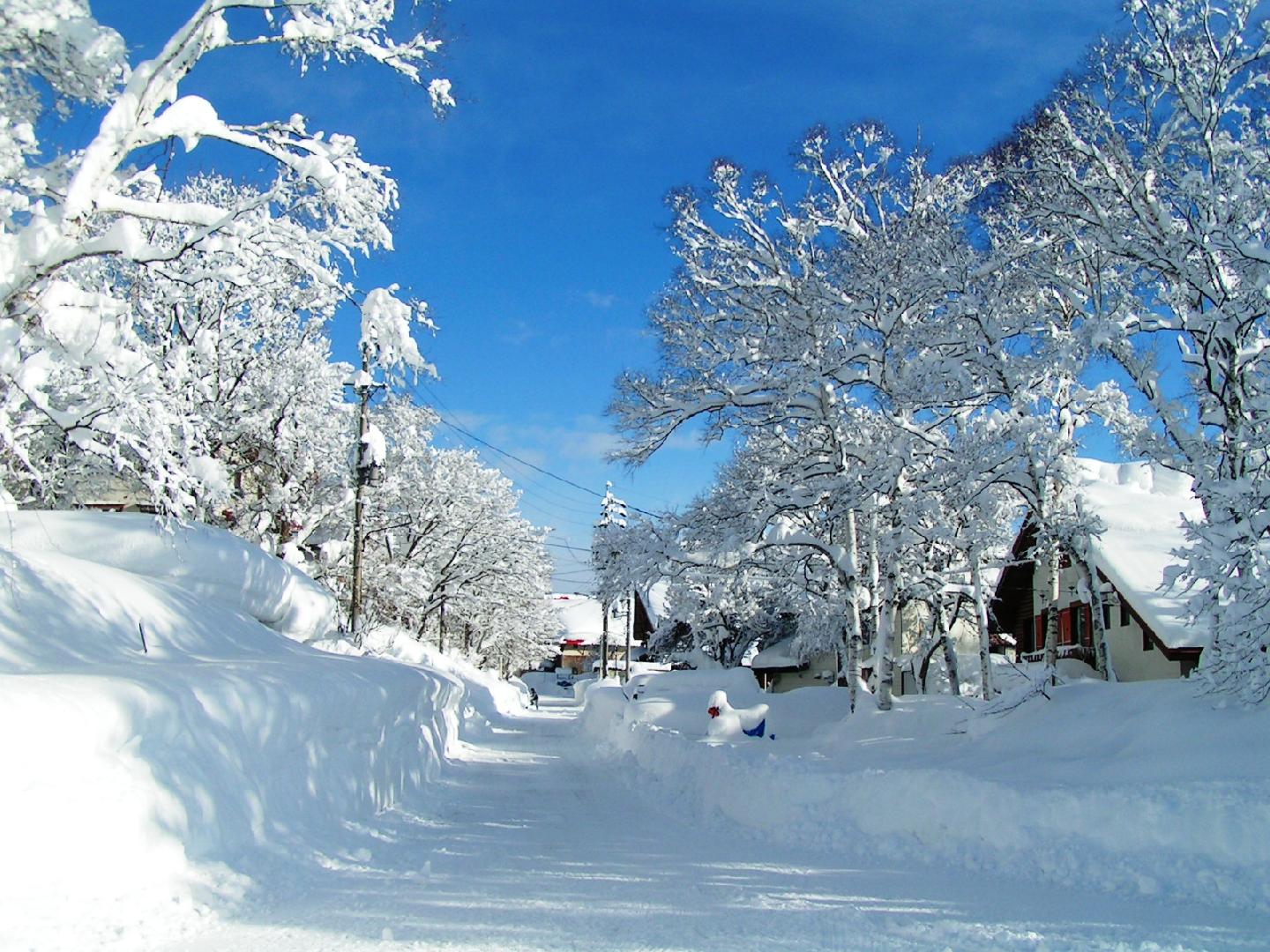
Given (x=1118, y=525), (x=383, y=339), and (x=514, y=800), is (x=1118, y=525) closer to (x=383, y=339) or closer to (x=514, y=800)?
(x=514, y=800)

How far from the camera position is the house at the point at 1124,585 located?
816 inches

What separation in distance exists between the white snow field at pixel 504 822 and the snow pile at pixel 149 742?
3 centimetres

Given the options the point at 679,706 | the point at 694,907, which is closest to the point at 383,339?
the point at 694,907

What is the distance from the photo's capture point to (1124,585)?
73.5 ft

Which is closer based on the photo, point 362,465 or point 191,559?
point 191,559

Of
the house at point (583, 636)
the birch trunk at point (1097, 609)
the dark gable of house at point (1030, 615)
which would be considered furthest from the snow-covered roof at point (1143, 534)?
the house at point (583, 636)

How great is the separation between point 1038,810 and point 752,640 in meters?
45.5

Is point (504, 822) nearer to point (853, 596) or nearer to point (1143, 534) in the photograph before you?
point (853, 596)

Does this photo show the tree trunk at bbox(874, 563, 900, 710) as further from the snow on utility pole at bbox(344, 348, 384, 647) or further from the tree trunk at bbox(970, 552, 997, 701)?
the snow on utility pole at bbox(344, 348, 384, 647)

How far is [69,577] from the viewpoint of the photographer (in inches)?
396

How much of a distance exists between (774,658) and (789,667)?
205cm

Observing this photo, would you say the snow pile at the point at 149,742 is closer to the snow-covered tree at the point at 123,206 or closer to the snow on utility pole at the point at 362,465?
the snow-covered tree at the point at 123,206

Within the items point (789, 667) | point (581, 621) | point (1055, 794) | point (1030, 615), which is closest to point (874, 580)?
point (1055, 794)

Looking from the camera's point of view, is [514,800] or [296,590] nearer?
[514,800]
